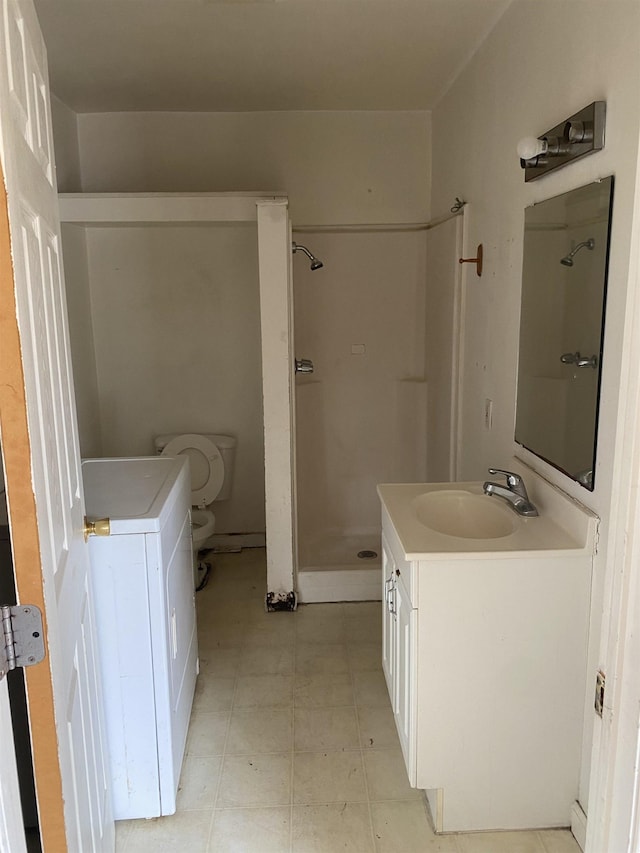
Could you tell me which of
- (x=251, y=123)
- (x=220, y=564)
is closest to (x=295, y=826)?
(x=220, y=564)

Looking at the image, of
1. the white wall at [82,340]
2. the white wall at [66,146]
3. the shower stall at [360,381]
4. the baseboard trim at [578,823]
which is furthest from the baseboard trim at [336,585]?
the white wall at [66,146]

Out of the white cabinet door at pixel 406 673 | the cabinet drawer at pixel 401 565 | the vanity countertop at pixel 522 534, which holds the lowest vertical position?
the white cabinet door at pixel 406 673

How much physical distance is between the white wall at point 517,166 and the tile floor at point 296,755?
0.58 metres

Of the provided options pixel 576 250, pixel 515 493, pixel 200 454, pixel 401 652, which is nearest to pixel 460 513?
pixel 515 493

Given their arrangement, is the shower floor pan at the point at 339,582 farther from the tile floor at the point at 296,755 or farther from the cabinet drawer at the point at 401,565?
the cabinet drawer at the point at 401,565

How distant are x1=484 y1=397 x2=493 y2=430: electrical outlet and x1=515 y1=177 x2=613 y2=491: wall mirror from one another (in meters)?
0.31

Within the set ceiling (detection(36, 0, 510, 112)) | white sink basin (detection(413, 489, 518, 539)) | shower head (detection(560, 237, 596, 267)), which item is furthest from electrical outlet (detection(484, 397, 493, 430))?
ceiling (detection(36, 0, 510, 112))

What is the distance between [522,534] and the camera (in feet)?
5.94

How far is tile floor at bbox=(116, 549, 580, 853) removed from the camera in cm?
185

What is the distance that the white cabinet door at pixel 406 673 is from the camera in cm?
177

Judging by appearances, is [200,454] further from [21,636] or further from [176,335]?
[21,636]

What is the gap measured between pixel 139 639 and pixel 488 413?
1.49 m

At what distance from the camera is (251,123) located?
339cm

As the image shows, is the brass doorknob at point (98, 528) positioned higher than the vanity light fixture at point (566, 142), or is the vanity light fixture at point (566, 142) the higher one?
the vanity light fixture at point (566, 142)
